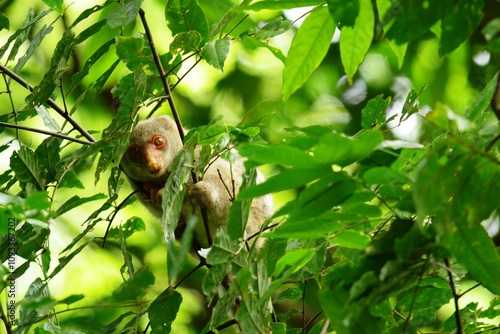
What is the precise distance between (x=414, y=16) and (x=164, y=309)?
139 cm

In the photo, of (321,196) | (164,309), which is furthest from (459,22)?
(164,309)

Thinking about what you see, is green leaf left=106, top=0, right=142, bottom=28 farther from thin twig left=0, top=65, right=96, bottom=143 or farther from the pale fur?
the pale fur

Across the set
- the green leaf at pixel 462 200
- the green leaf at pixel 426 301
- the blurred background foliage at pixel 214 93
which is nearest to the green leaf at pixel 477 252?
the green leaf at pixel 462 200

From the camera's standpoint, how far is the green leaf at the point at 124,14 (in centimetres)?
230

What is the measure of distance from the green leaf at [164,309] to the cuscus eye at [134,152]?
2194mm

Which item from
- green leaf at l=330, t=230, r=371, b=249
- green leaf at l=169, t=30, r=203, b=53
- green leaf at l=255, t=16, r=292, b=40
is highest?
green leaf at l=169, t=30, r=203, b=53

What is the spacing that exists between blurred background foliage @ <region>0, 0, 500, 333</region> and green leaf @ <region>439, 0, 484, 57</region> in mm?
3730

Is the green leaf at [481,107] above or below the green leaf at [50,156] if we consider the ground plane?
below

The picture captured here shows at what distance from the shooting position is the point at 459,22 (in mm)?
1688

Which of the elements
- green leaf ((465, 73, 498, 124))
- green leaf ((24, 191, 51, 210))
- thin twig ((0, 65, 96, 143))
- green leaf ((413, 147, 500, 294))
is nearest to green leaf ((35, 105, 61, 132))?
thin twig ((0, 65, 96, 143))

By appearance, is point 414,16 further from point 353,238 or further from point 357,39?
point 353,238

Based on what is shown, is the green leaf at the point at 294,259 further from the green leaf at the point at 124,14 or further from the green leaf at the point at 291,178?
the green leaf at the point at 124,14

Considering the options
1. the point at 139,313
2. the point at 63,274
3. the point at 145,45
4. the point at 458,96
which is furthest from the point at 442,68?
the point at 139,313

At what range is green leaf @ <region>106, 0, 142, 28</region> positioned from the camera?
2.30m
